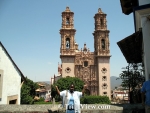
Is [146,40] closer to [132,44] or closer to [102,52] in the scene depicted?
[132,44]

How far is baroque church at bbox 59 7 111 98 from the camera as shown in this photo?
4616 cm

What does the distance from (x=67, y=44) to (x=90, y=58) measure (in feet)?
24.0

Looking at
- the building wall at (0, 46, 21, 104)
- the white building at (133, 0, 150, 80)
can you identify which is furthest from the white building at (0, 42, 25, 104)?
the white building at (133, 0, 150, 80)

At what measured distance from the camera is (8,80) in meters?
9.70

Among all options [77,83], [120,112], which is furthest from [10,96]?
[77,83]

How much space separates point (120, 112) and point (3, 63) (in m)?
6.55

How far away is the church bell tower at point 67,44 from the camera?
152 feet

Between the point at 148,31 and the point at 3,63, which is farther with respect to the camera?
the point at 3,63

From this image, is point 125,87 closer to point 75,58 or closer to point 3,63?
point 3,63

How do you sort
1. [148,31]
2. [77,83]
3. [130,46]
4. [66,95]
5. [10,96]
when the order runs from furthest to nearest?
[77,83], [10,96], [130,46], [148,31], [66,95]

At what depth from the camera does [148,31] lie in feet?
19.4

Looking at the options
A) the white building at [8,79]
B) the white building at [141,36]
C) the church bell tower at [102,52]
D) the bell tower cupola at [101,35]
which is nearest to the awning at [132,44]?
the white building at [141,36]

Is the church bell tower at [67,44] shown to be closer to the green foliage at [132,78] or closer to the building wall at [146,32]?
the green foliage at [132,78]

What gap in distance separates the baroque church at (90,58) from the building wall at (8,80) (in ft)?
114
